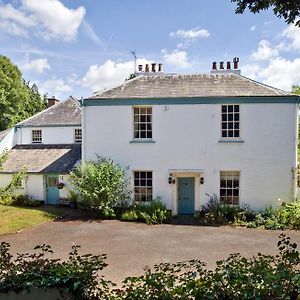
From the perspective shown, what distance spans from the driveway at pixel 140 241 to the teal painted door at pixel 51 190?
5.42m

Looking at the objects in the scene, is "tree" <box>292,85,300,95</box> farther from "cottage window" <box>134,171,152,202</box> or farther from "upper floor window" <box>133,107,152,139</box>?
"cottage window" <box>134,171,152,202</box>

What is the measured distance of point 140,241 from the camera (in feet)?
43.1

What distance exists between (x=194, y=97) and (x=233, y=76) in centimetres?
324

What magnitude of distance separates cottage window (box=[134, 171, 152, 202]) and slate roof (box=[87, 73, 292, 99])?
444 cm

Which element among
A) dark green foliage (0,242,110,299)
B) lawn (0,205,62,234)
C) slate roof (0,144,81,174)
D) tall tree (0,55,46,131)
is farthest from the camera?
tall tree (0,55,46,131)

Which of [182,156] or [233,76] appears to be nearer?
[182,156]

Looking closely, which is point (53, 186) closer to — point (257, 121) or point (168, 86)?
point (168, 86)

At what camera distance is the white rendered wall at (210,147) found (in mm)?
17109

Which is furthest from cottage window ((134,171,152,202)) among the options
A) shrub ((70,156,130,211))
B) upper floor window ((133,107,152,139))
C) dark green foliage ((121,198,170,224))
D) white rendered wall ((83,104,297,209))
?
upper floor window ((133,107,152,139))

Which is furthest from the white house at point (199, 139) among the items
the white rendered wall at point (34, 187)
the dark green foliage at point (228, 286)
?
the dark green foliage at point (228, 286)

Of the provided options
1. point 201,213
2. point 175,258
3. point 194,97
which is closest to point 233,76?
point 194,97

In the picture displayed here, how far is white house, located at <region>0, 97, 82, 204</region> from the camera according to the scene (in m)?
21.9

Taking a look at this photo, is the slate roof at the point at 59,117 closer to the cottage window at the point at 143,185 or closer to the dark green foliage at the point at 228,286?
the cottage window at the point at 143,185

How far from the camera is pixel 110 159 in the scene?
732 inches
